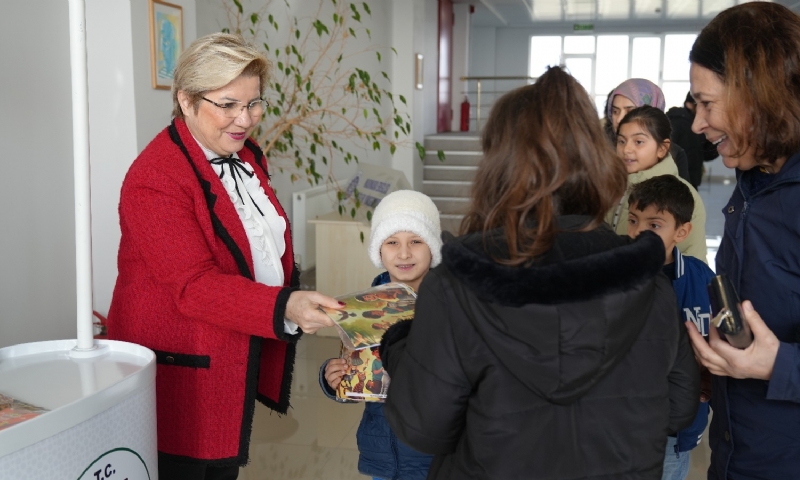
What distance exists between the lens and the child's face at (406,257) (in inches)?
79.2

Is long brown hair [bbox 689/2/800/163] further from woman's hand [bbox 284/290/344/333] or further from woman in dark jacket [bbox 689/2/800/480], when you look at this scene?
woman's hand [bbox 284/290/344/333]

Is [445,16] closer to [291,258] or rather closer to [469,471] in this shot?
[291,258]

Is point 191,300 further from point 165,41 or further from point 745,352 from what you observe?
point 165,41

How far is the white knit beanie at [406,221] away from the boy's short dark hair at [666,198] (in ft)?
2.22

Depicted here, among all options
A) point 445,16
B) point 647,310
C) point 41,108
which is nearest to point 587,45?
point 445,16

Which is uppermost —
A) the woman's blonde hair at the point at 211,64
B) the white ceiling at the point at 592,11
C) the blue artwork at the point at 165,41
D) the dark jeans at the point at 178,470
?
the white ceiling at the point at 592,11

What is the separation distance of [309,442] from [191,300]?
6.88 feet

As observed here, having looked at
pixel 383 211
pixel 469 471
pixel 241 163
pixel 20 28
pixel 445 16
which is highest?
pixel 445 16

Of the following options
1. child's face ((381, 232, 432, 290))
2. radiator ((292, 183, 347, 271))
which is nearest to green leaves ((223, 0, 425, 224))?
radiator ((292, 183, 347, 271))

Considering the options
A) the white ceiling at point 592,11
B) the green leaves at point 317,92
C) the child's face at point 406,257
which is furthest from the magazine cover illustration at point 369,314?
the white ceiling at point 592,11

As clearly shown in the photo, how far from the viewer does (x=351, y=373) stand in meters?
1.72

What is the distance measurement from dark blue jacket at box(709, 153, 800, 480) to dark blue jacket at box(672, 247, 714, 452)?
0.51 metres

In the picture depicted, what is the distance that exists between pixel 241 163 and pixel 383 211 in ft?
1.36

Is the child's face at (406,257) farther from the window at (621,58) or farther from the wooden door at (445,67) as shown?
Result: the window at (621,58)
